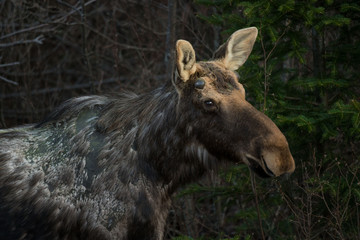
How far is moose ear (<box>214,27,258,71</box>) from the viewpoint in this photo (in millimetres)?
4527

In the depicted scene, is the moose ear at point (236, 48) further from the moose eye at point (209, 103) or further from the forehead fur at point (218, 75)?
the moose eye at point (209, 103)

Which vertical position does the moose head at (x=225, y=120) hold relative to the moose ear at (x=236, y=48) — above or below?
below

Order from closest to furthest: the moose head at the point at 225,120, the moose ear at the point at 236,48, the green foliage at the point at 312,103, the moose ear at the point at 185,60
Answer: the moose head at the point at 225,120 → the moose ear at the point at 185,60 → the moose ear at the point at 236,48 → the green foliage at the point at 312,103

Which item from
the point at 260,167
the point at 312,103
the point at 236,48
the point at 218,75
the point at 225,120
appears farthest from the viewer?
the point at 312,103

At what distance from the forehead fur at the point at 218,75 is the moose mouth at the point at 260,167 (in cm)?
62

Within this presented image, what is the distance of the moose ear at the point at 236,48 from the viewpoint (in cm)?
453

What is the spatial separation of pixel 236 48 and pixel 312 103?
144cm

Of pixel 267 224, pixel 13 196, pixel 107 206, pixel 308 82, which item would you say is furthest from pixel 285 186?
pixel 13 196


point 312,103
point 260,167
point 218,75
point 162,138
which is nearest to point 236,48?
point 218,75

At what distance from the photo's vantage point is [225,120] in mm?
3979

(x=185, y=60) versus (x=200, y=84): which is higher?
(x=185, y=60)

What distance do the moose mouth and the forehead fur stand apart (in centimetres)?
62

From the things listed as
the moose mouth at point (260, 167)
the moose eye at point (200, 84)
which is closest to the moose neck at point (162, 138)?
the moose eye at point (200, 84)

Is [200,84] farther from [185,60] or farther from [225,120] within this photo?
[225,120]
